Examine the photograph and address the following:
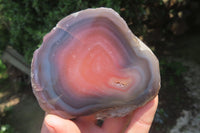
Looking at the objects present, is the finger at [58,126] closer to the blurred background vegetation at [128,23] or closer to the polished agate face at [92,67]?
the polished agate face at [92,67]

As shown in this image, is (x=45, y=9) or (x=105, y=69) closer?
(x=105, y=69)

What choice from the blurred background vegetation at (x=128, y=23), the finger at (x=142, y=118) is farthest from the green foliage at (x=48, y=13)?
the finger at (x=142, y=118)

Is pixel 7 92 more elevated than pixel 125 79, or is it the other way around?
pixel 125 79

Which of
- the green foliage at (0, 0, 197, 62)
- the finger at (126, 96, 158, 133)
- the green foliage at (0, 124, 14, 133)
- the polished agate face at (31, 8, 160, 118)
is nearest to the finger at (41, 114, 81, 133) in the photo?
the polished agate face at (31, 8, 160, 118)

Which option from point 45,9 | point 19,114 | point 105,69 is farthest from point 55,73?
point 19,114

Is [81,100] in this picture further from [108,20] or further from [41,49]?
[108,20]

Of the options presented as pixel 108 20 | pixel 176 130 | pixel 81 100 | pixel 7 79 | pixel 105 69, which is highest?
pixel 108 20

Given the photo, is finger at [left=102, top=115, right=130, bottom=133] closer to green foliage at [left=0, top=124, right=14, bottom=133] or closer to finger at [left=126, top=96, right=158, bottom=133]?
finger at [left=126, top=96, right=158, bottom=133]

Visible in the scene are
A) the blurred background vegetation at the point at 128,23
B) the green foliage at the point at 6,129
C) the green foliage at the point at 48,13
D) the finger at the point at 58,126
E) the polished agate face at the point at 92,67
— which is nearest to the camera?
the finger at the point at 58,126
